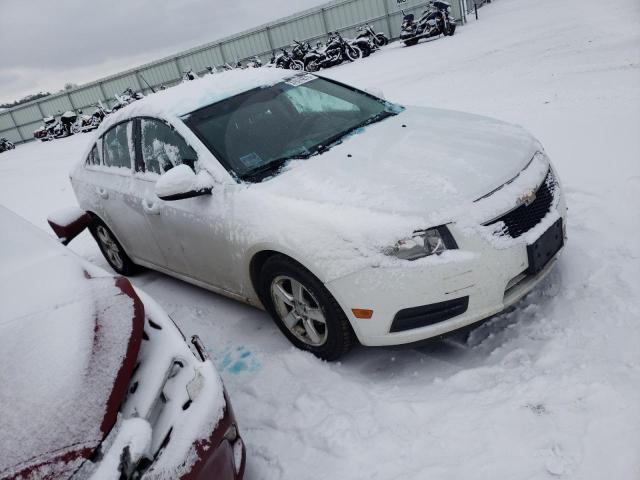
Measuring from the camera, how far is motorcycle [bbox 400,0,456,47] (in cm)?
1614

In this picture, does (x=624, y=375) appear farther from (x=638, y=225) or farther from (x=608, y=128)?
(x=608, y=128)

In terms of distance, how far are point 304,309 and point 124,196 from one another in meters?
1.96

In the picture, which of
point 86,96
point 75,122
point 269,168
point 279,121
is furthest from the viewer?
point 86,96

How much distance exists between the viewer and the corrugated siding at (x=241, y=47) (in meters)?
21.0

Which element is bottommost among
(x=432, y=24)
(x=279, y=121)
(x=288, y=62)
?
(x=288, y=62)

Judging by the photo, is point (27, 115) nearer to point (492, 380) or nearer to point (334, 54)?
point (334, 54)

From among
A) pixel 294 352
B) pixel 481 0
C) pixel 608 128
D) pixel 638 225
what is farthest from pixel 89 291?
pixel 481 0

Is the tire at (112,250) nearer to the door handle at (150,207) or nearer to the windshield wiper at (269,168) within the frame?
the door handle at (150,207)

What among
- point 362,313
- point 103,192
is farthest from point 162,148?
point 362,313

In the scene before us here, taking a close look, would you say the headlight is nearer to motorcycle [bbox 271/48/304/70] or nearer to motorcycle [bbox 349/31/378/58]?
motorcycle [bbox 349/31/378/58]

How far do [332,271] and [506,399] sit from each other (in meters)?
1.02

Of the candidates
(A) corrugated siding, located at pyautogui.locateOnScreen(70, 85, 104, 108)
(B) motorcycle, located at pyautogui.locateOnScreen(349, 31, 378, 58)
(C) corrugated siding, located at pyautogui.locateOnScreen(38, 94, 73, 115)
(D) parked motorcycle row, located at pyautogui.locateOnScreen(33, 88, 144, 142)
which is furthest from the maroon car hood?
(C) corrugated siding, located at pyautogui.locateOnScreen(38, 94, 73, 115)

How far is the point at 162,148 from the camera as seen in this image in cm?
345

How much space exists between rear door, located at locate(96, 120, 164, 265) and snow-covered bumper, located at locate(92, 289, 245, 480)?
1.94 metres
